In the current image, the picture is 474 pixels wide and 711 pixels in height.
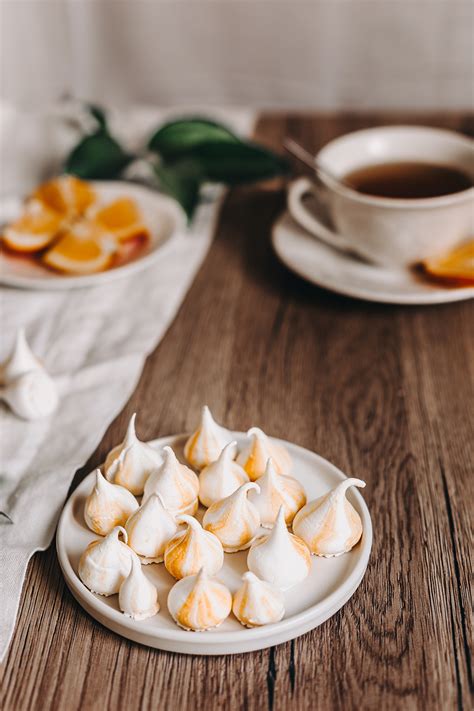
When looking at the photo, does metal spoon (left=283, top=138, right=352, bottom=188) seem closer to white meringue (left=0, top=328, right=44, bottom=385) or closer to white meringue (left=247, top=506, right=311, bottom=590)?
white meringue (left=0, top=328, right=44, bottom=385)

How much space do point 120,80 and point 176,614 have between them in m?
1.67

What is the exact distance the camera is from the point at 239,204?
46.5 inches

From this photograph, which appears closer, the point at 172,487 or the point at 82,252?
the point at 172,487

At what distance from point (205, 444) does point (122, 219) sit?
0.49 meters

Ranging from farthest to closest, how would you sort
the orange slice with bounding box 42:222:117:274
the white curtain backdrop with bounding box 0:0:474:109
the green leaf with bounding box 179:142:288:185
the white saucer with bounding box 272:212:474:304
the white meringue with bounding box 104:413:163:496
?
the white curtain backdrop with bounding box 0:0:474:109 < the green leaf with bounding box 179:142:288:185 < the orange slice with bounding box 42:222:117:274 < the white saucer with bounding box 272:212:474:304 < the white meringue with bounding box 104:413:163:496

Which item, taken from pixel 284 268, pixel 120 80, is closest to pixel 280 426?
pixel 284 268

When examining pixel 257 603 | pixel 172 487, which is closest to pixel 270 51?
pixel 172 487

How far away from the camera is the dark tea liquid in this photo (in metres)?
0.96

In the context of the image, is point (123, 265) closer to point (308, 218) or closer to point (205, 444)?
point (308, 218)

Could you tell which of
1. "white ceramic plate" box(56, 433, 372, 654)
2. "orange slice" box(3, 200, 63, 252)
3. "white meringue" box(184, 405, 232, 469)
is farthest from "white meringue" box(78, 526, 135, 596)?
"orange slice" box(3, 200, 63, 252)

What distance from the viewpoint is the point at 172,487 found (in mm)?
608

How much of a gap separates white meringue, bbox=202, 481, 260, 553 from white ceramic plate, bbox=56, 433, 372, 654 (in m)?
0.01

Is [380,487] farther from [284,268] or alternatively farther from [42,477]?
[284,268]

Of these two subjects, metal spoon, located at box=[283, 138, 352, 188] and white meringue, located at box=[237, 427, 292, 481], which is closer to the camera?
white meringue, located at box=[237, 427, 292, 481]
